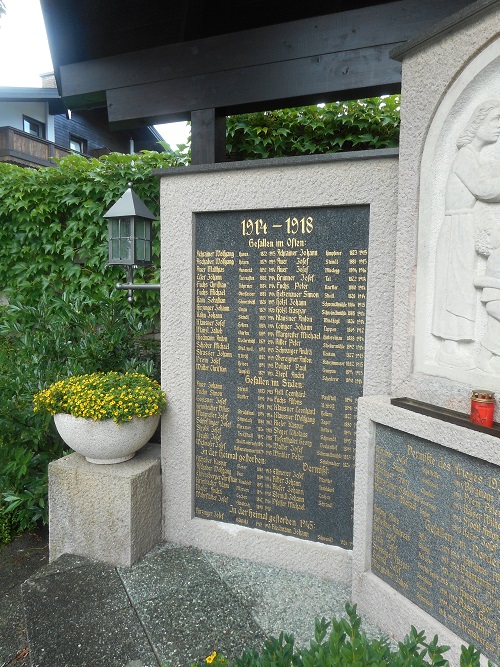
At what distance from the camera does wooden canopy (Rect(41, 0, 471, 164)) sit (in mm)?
3156

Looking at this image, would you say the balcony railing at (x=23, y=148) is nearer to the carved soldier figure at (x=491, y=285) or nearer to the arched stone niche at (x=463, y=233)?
the arched stone niche at (x=463, y=233)

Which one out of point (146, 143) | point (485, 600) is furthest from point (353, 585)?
point (146, 143)

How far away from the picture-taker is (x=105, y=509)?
3383mm

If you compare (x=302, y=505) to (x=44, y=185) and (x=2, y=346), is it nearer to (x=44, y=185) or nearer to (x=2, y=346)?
(x=2, y=346)

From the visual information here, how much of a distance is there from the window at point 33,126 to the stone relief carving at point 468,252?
16.7 m

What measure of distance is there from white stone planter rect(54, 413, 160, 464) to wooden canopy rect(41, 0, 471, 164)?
1.98 meters

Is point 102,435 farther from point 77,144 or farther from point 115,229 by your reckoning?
point 77,144

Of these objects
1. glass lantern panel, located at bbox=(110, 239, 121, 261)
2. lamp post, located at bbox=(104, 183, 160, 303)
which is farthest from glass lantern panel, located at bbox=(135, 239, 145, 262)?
glass lantern panel, located at bbox=(110, 239, 121, 261)

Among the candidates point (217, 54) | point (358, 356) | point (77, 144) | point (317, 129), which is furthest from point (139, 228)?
point (77, 144)

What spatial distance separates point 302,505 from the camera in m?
3.32

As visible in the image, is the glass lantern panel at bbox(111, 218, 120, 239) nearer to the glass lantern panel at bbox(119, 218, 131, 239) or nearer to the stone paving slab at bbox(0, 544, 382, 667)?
the glass lantern panel at bbox(119, 218, 131, 239)

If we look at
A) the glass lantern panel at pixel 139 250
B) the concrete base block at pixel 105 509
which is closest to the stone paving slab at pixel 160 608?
the concrete base block at pixel 105 509

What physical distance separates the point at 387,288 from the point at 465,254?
0.60 meters

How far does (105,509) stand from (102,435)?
51 cm
